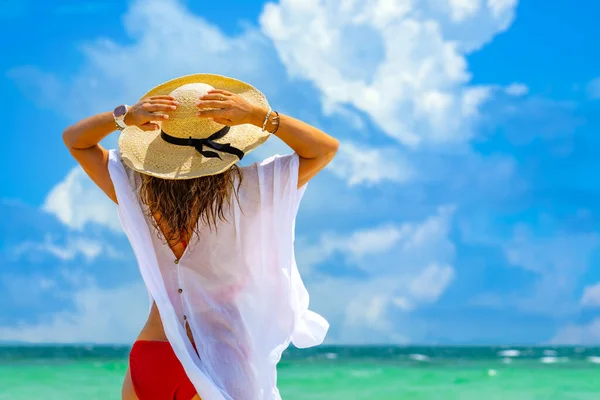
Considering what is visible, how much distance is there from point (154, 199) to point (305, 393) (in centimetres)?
1010

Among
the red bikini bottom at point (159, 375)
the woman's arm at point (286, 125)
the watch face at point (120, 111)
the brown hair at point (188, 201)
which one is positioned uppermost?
the watch face at point (120, 111)

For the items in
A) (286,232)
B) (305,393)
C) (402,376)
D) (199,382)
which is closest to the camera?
(199,382)

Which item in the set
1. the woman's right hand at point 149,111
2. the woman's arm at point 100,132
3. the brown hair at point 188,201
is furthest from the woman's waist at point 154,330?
the woman's right hand at point 149,111

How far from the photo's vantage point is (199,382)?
225cm

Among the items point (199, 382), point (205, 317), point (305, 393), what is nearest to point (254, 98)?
point (205, 317)

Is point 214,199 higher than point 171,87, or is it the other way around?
point 171,87

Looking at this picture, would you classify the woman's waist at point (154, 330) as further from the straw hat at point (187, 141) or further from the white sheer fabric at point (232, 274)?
the straw hat at point (187, 141)

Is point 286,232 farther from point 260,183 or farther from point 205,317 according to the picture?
point 205,317

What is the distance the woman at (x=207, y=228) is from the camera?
2.29 metres

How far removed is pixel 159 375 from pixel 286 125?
783 millimetres

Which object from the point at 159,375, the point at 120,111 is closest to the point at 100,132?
the point at 120,111

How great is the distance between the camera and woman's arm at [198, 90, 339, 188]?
2.25 m

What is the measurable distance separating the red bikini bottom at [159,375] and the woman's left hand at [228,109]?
2.15 ft

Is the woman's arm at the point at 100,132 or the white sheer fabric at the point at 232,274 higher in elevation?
the woman's arm at the point at 100,132
